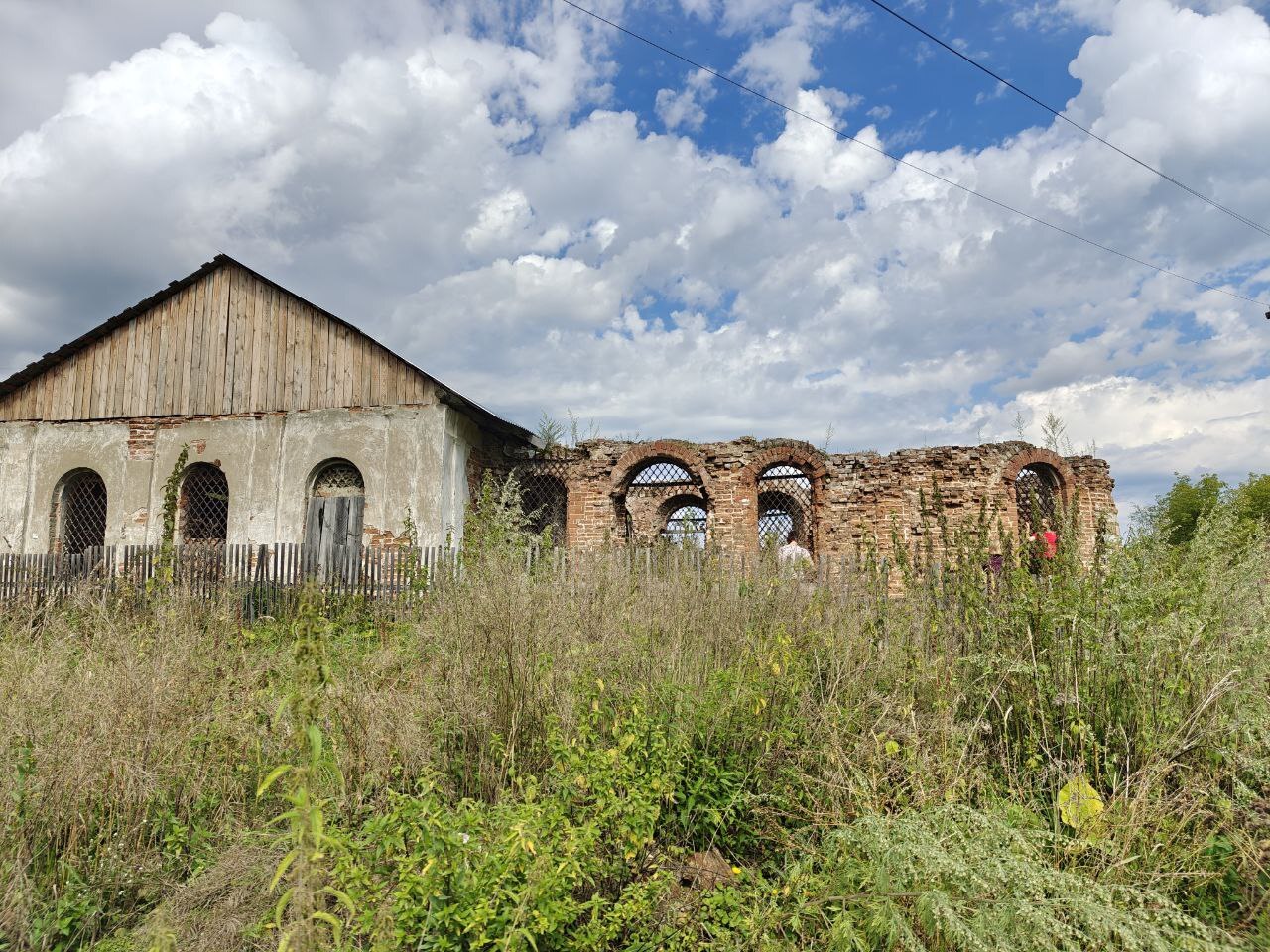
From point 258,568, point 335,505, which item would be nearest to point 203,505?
point 335,505

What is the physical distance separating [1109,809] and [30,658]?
643 centimetres

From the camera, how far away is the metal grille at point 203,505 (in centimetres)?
1339

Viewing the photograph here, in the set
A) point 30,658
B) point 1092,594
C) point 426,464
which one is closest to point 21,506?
point 426,464

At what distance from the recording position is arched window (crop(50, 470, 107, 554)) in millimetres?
14008

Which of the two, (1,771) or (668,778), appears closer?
(668,778)

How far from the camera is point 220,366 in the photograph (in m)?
13.5

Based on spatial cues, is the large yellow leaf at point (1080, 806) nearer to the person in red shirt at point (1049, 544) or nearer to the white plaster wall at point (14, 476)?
the person in red shirt at point (1049, 544)

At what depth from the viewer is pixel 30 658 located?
201 inches

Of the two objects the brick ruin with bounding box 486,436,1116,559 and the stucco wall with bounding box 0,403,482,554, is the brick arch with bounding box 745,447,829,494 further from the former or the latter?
the stucco wall with bounding box 0,403,482,554

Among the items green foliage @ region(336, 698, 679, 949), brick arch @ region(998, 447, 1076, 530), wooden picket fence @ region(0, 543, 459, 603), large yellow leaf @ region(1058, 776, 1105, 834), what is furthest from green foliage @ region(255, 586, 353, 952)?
brick arch @ region(998, 447, 1076, 530)

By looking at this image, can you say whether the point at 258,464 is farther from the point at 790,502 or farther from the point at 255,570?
the point at 790,502

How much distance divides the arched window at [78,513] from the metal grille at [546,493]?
26.0 ft

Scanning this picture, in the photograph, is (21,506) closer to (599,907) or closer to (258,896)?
(258,896)

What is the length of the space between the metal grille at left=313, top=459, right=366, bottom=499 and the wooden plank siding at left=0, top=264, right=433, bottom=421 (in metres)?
1.06
